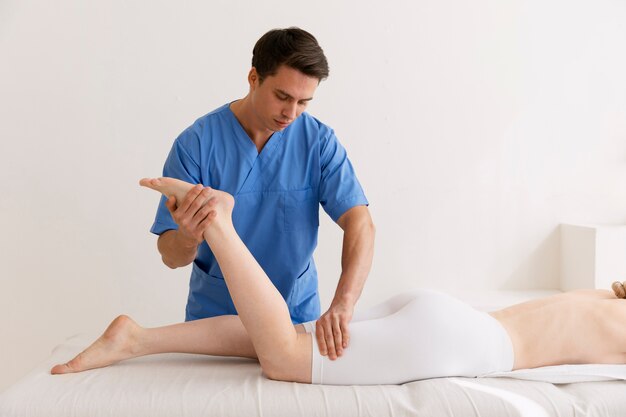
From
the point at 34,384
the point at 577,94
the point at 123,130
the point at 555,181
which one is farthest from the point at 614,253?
the point at 34,384

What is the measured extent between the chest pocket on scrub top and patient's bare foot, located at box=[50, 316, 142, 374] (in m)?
0.55

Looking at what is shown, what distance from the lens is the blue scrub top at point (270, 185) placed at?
203 centimetres

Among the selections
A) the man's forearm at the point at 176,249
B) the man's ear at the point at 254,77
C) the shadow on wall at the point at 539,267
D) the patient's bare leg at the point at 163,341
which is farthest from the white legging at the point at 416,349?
the shadow on wall at the point at 539,267

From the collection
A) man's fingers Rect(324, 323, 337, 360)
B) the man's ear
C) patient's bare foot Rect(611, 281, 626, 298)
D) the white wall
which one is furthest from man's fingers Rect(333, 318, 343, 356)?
the white wall

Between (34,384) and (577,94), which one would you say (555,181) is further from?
(34,384)

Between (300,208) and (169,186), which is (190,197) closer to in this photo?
(169,186)

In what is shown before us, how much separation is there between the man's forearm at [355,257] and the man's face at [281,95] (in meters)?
0.35

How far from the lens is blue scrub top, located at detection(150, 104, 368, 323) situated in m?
2.03

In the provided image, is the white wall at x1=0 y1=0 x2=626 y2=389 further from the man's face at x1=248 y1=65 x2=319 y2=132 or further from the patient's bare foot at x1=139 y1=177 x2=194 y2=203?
the patient's bare foot at x1=139 y1=177 x2=194 y2=203

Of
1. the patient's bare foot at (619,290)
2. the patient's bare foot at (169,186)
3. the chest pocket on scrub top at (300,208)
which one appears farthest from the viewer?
the chest pocket on scrub top at (300,208)

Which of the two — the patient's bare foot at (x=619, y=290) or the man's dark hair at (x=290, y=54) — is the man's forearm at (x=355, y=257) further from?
the patient's bare foot at (x=619, y=290)

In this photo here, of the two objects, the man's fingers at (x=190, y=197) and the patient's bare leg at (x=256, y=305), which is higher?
the man's fingers at (x=190, y=197)

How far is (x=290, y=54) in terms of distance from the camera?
1.79m

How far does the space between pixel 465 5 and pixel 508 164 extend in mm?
768
